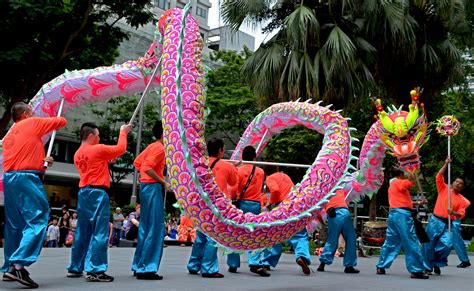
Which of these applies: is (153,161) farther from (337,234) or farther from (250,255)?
(337,234)

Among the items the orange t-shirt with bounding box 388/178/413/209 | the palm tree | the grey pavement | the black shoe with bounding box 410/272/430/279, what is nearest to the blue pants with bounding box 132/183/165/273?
the grey pavement

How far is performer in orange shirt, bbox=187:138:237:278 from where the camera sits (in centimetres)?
694

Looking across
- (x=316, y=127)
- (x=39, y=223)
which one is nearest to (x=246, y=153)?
(x=316, y=127)

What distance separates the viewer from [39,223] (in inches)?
225

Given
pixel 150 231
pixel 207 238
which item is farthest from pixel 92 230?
pixel 207 238

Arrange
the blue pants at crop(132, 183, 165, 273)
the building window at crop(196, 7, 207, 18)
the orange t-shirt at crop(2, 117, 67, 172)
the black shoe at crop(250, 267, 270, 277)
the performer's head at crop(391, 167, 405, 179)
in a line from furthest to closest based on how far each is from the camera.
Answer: the building window at crop(196, 7, 207, 18) → the performer's head at crop(391, 167, 405, 179) → the black shoe at crop(250, 267, 270, 277) → the blue pants at crop(132, 183, 165, 273) → the orange t-shirt at crop(2, 117, 67, 172)

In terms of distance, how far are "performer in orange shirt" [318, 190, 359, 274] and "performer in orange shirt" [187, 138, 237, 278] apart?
2332mm

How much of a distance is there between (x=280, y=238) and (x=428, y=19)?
12.3m

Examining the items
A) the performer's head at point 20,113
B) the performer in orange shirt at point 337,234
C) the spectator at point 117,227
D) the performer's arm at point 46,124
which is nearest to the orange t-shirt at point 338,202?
the performer in orange shirt at point 337,234

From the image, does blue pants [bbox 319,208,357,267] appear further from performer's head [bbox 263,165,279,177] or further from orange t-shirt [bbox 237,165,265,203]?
orange t-shirt [bbox 237,165,265,203]

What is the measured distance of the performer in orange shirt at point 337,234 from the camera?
9.01 metres

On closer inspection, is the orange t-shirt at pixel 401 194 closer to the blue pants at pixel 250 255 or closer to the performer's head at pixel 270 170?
the performer's head at pixel 270 170

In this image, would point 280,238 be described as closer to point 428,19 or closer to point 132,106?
point 428,19

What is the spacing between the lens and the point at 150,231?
21.6ft
